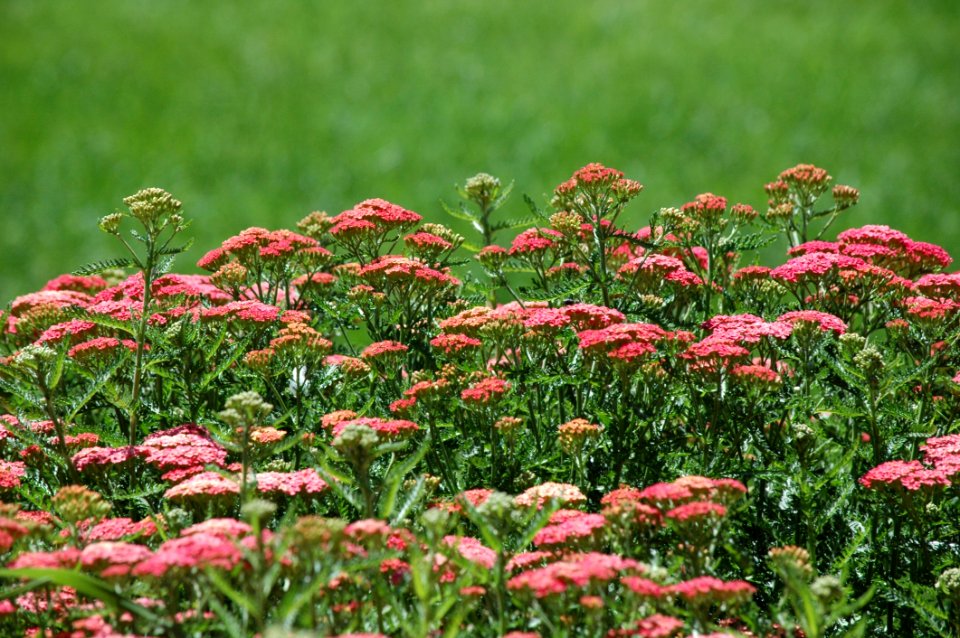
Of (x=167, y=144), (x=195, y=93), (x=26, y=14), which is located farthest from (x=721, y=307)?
(x=26, y=14)

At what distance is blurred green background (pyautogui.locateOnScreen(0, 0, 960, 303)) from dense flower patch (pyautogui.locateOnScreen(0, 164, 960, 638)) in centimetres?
1124

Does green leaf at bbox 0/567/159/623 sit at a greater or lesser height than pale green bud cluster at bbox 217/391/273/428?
lesser

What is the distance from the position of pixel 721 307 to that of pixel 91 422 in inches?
132

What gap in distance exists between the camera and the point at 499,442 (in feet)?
14.6

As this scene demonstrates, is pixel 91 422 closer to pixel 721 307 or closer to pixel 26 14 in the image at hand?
pixel 721 307

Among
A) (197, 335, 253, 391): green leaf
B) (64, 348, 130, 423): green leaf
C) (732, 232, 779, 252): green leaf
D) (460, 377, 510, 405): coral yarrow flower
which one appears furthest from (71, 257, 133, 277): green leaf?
(732, 232, 779, 252): green leaf

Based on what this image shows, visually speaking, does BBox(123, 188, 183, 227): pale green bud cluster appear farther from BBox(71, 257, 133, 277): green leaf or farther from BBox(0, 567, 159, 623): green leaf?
BBox(0, 567, 159, 623): green leaf

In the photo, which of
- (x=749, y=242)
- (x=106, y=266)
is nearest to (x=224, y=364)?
(x=106, y=266)

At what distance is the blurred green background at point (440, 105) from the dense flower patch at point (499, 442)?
11.2 m

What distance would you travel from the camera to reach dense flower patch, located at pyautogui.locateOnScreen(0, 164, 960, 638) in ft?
9.78

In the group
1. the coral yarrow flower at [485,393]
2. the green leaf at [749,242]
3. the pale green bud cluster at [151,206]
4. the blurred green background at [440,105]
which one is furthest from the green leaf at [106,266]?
the blurred green background at [440,105]

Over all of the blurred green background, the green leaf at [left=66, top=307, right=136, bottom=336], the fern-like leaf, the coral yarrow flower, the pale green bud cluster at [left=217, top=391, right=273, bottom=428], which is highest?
the blurred green background

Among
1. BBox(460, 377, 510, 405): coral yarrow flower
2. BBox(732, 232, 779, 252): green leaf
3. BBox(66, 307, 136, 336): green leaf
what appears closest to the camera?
BBox(460, 377, 510, 405): coral yarrow flower

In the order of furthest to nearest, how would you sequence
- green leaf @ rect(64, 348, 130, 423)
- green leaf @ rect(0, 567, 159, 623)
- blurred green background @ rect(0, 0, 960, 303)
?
blurred green background @ rect(0, 0, 960, 303), green leaf @ rect(64, 348, 130, 423), green leaf @ rect(0, 567, 159, 623)
